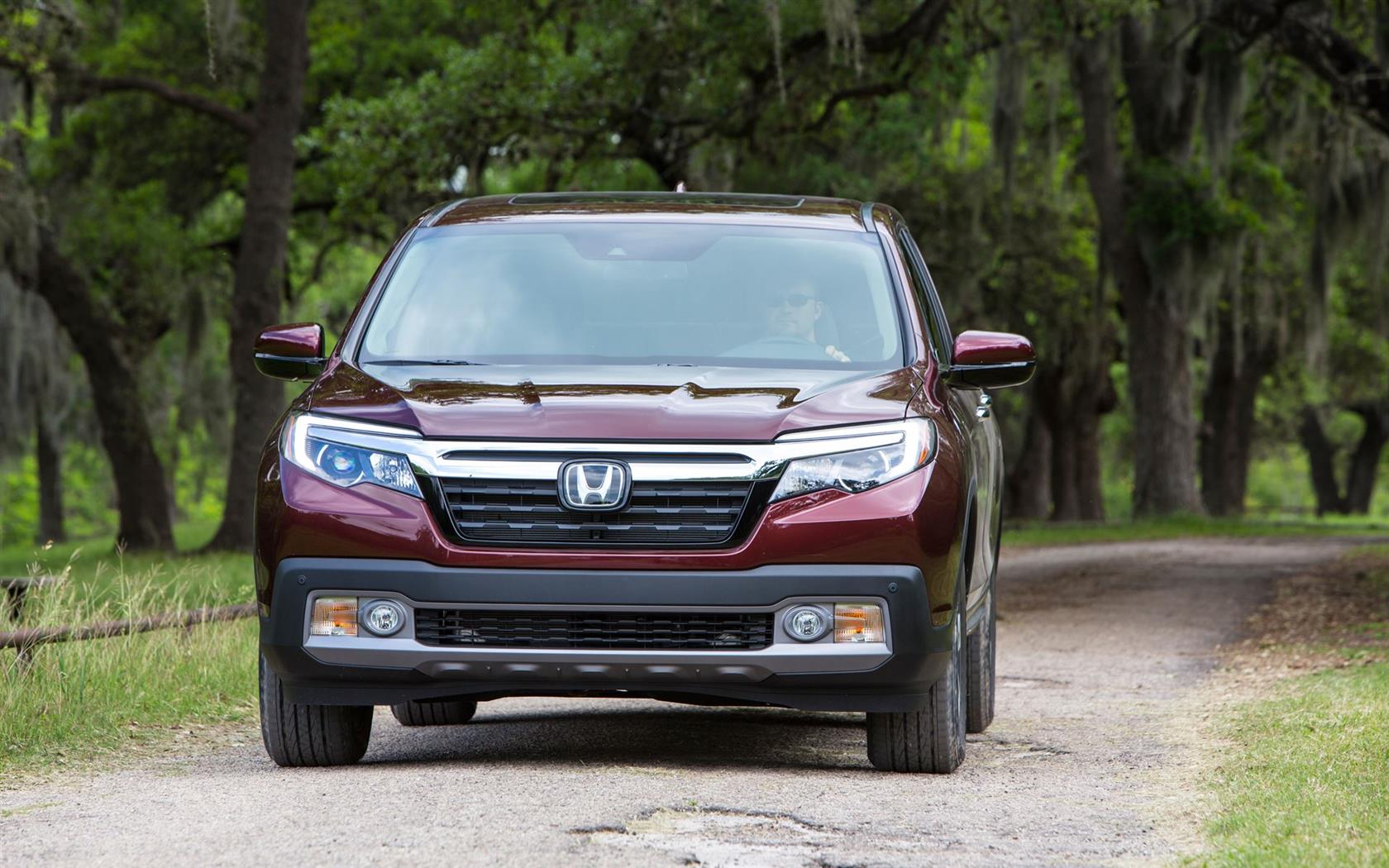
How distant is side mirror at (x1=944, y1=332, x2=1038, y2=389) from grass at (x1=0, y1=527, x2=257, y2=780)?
3286 mm

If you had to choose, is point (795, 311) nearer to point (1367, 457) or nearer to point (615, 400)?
point (615, 400)

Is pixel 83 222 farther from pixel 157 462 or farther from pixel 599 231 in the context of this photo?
pixel 599 231

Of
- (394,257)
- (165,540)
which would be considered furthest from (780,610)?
(165,540)

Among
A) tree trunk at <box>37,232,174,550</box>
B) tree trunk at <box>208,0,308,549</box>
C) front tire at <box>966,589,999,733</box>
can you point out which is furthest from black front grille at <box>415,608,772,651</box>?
tree trunk at <box>37,232,174,550</box>

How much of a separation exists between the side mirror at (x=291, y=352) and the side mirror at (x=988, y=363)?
211cm

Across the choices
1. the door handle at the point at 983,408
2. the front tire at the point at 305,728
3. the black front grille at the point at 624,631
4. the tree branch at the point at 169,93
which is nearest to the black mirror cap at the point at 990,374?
the door handle at the point at 983,408

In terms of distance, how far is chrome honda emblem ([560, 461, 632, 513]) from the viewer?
5.30 metres

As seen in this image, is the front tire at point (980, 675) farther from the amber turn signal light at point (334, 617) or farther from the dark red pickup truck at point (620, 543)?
the amber turn signal light at point (334, 617)

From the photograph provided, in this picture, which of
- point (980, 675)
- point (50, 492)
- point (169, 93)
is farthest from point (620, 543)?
point (50, 492)

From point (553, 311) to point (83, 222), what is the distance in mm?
20181

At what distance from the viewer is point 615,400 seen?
18.0 ft

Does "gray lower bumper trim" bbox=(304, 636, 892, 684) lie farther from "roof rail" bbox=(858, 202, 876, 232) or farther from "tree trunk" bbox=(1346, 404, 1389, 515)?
"tree trunk" bbox=(1346, 404, 1389, 515)

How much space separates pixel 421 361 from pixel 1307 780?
3068 mm

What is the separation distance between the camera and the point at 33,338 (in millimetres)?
28141
